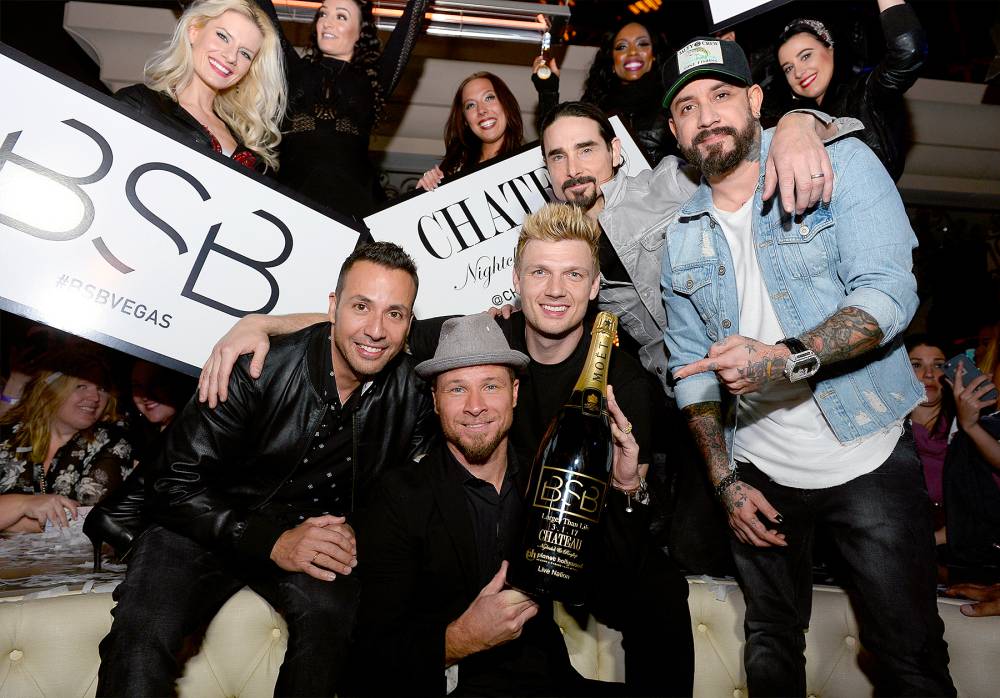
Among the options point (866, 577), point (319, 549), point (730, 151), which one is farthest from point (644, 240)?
point (319, 549)

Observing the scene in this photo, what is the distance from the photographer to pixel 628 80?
350 cm

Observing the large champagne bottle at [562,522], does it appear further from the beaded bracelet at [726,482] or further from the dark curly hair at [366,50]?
the dark curly hair at [366,50]

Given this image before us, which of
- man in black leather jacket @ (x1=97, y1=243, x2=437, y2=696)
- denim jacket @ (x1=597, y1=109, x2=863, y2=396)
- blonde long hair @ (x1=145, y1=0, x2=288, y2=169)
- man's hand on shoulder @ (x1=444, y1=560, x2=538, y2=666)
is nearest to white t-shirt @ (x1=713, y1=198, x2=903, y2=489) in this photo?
denim jacket @ (x1=597, y1=109, x2=863, y2=396)

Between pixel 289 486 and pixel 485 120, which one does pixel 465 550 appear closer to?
pixel 289 486

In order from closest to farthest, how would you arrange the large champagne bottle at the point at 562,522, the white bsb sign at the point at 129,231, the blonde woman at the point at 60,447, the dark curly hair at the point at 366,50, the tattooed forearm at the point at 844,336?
the large champagne bottle at the point at 562,522, the tattooed forearm at the point at 844,336, the white bsb sign at the point at 129,231, the blonde woman at the point at 60,447, the dark curly hair at the point at 366,50

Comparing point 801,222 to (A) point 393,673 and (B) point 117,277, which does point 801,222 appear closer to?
(A) point 393,673

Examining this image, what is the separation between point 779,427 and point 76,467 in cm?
279

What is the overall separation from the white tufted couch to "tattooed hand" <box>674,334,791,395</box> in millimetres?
993

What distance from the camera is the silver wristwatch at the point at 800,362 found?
Answer: 1643 millimetres

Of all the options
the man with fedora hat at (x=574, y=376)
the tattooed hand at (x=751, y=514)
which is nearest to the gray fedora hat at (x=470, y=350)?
the man with fedora hat at (x=574, y=376)

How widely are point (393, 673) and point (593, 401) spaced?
0.81 m

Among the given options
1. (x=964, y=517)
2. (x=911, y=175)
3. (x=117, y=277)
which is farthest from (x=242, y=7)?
(x=911, y=175)

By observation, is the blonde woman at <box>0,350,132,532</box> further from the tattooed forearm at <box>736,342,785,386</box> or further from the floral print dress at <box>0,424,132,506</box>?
the tattooed forearm at <box>736,342,785,386</box>

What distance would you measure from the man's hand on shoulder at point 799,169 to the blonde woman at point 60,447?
2.81m
